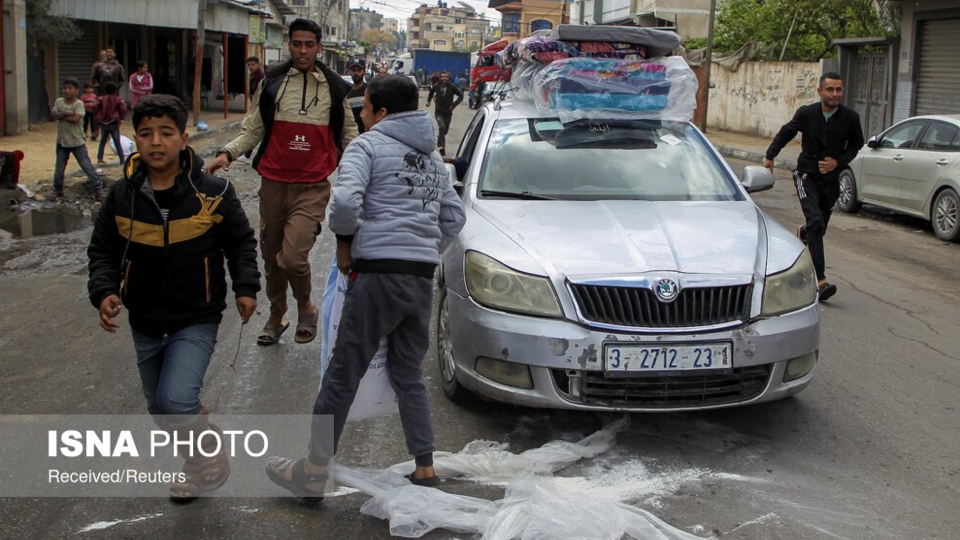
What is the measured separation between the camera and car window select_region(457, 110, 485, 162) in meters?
6.32

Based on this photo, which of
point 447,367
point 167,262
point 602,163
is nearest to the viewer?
point 167,262

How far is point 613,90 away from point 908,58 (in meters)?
17.1

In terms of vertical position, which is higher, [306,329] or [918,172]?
[918,172]

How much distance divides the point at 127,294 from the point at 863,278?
705cm

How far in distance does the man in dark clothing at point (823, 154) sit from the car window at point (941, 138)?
487 centimetres

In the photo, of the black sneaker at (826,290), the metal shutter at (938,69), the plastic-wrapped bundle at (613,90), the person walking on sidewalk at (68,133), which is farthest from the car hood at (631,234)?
the metal shutter at (938,69)

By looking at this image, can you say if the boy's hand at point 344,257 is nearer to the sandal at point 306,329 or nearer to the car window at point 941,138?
the sandal at point 306,329

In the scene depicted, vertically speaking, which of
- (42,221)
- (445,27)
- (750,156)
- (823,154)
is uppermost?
(445,27)

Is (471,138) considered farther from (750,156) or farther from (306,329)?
(750,156)

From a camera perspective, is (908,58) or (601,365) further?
(908,58)

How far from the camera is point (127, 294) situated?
11.9 ft

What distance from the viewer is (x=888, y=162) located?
41.0 ft

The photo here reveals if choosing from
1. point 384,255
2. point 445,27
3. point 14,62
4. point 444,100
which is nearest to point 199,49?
point 14,62

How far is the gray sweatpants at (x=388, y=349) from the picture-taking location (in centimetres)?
363
